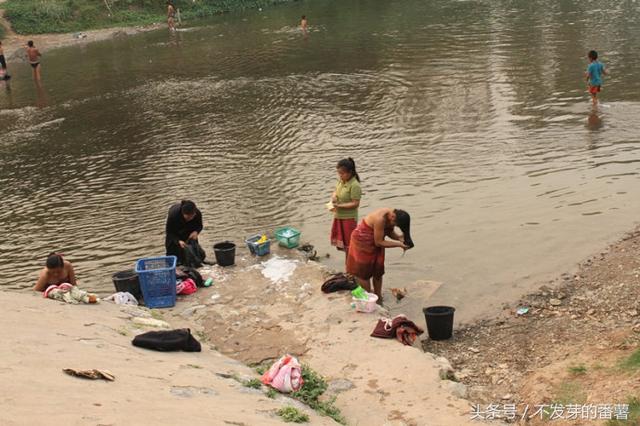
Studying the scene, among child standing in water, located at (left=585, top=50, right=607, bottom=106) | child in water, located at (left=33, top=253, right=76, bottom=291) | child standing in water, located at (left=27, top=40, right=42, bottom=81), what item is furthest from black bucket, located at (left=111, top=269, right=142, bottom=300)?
child standing in water, located at (left=27, top=40, right=42, bottom=81)

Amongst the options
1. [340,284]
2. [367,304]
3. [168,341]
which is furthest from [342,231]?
[168,341]

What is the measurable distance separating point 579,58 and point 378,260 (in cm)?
1527

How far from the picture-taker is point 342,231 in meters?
9.38

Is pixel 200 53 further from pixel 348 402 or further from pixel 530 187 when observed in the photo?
pixel 348 402

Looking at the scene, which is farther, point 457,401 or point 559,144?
point 559,144

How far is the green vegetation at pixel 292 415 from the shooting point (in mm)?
5621

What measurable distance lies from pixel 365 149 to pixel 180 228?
20.2 ft

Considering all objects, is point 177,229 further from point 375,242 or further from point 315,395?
point 315,395

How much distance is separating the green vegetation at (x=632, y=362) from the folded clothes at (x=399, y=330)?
209 cm

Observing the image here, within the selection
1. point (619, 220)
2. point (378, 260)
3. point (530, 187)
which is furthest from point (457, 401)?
point (530, 187)

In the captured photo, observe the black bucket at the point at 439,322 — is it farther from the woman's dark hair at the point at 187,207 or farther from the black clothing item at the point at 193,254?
the black clothing item at the point at 193,254

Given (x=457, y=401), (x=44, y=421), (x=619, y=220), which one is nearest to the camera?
(x=44, y=421)

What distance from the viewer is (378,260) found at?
855 centimetres

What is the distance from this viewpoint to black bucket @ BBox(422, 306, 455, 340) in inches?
304
